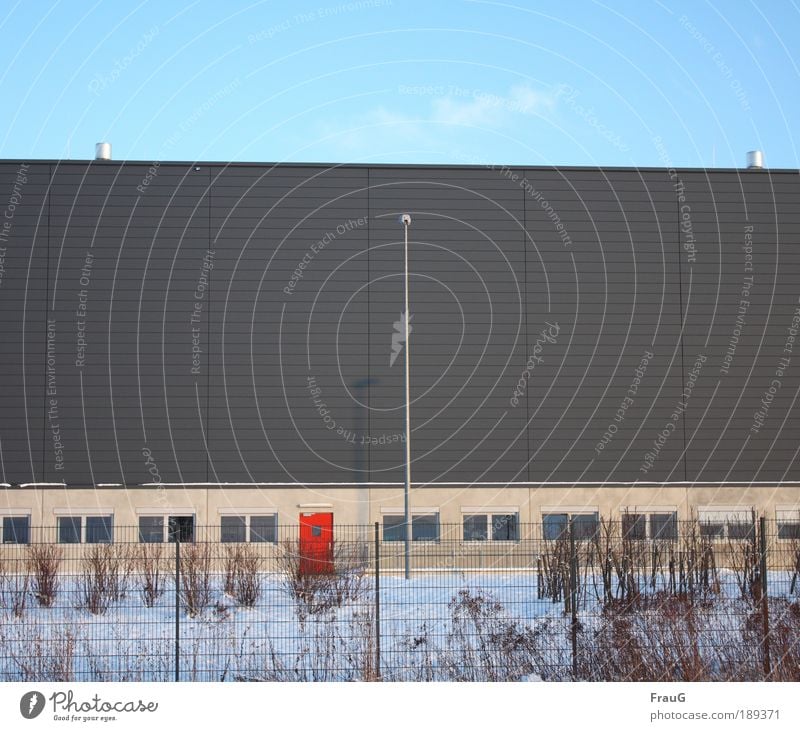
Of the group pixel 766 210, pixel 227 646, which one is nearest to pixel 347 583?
pixel 227 646

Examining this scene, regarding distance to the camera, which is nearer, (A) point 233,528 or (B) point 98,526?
(B) point 98,526

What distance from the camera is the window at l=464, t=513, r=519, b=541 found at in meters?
34.1

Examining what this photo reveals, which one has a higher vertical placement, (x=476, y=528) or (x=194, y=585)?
(x=476, y=528)

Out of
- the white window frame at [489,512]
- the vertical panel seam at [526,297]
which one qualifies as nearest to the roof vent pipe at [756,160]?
the vertical panel seam at [526,297]

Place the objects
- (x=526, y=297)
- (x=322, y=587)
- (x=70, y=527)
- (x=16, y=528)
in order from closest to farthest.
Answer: (x=322, y=587), (x=16, y=528), (x=70, y=527), (x=526, y=297)

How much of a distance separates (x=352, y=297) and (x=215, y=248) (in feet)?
15.4

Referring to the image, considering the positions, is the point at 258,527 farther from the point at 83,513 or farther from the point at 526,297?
the point at 526,297

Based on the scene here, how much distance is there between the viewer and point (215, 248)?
35.3 meters

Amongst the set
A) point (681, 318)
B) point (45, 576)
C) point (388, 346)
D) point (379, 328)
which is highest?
point (681, 318)

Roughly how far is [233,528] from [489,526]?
26.2ft

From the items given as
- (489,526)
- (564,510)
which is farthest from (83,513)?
(564,510)

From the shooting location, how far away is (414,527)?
34.1 metres

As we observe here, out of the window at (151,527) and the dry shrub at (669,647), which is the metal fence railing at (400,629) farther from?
the window at (151,527)
